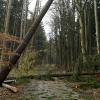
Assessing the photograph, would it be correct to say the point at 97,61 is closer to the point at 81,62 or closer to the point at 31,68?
the point at 81,62

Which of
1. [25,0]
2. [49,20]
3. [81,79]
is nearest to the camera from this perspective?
[81,79]

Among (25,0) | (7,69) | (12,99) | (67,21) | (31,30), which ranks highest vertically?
(25,0)

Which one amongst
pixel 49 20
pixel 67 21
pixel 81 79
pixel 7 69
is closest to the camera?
pixel 7 69

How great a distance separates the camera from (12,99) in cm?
834

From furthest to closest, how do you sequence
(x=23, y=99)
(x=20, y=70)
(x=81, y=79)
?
(x=20, y=70), (x=81, y=79), (x=23, y=99)

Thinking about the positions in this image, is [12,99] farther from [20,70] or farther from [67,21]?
[67,21]

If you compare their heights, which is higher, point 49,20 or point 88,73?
point 49,20

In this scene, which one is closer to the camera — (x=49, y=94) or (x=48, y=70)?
(x=49, y=94)

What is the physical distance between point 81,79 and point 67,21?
14874 mm

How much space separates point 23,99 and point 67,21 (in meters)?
20.9

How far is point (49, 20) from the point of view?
38.6 metres

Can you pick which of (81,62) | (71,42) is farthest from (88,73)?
(71,42)

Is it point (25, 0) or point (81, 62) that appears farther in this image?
point (25, 0)

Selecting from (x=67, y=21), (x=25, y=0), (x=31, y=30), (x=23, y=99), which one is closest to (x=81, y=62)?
(x=31, y=30)
